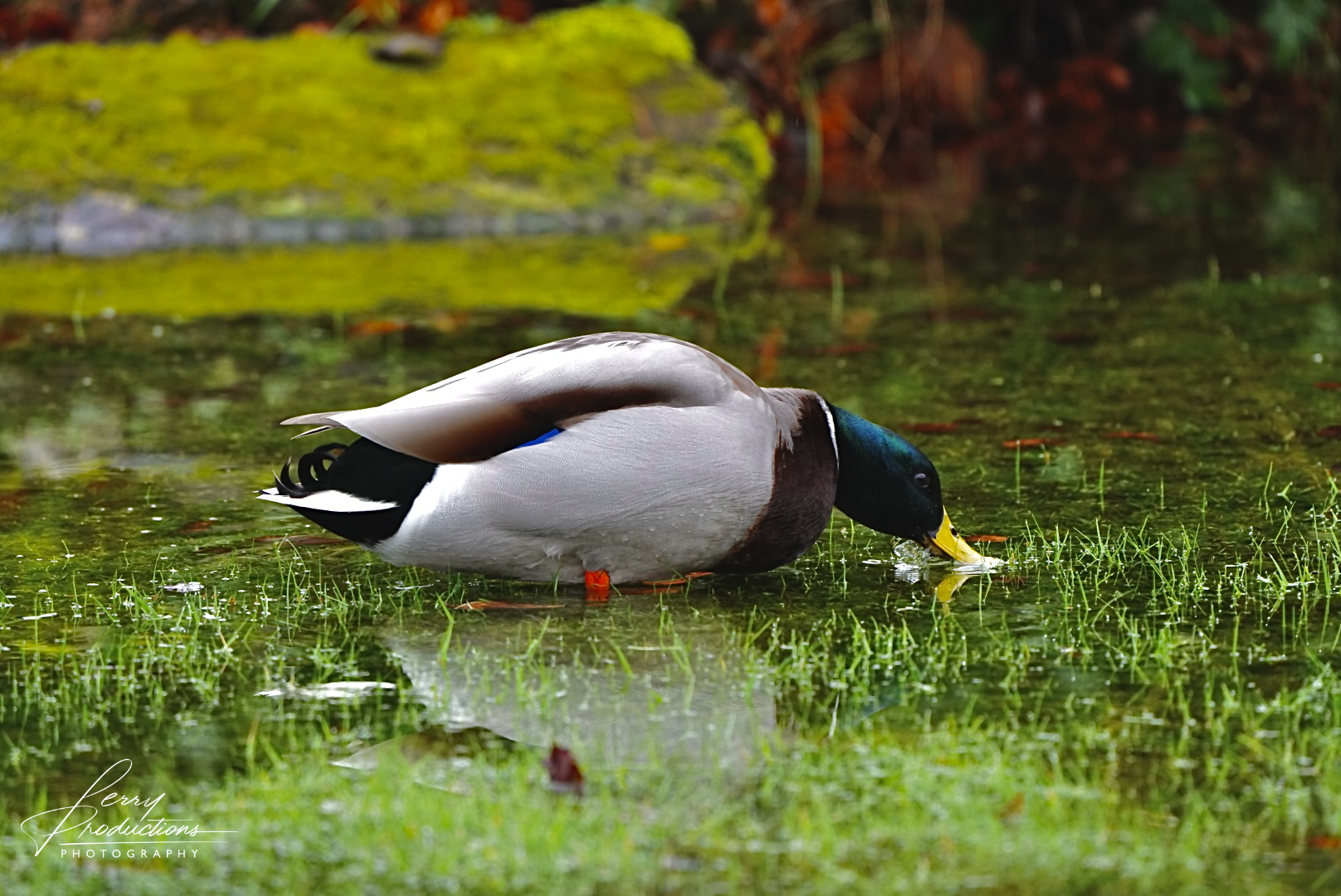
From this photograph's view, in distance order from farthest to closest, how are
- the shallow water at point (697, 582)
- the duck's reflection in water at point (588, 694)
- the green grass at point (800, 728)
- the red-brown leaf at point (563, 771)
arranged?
1. the shallow water at point (697, 582)
2. the duck's reflection in water at point (588, 694)
3. the red-brown leaf at point (563, 771)
4. the green grass at point (800, 728)

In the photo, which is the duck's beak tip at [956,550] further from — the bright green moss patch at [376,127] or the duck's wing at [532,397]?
the bright green moss patch at [376,127]

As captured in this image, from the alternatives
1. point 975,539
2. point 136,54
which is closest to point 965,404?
point 975,539

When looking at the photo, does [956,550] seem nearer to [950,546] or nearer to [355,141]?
[950,546]

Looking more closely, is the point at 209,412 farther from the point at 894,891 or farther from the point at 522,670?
the point at 894,891

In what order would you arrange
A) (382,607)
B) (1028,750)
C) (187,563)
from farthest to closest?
(187,563)
(382,607)
(1028,750)

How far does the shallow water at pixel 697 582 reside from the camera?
Result: 3.07m

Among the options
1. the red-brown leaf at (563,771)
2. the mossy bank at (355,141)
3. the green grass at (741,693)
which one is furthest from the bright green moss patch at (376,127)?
the red-brown leaf at (563,771)

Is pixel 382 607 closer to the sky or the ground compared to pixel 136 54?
closer to the ground

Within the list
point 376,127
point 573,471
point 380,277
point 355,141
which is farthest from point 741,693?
point 376,127

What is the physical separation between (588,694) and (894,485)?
1012 mm

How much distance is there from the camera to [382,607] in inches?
146

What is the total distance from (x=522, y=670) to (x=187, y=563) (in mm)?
1092

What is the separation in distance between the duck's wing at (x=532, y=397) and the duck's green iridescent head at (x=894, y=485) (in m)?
0.33

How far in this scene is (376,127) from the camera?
919 centimetres
